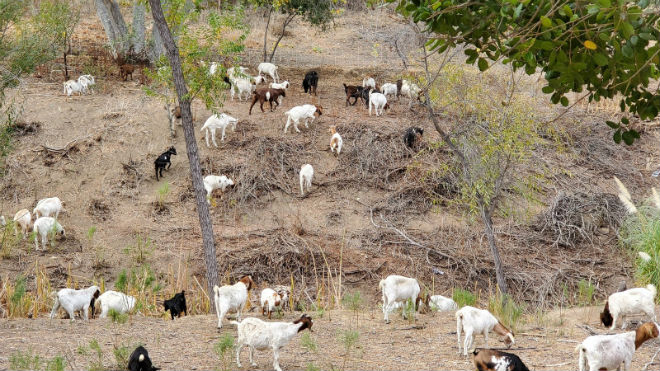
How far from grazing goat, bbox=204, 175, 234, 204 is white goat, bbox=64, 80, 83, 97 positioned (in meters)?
7.17

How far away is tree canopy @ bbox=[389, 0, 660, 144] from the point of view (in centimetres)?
617

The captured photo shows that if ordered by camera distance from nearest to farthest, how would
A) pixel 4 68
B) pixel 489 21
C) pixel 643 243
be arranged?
1. pixel 489 21
2. pixel 4 68
3. pixel 643 243

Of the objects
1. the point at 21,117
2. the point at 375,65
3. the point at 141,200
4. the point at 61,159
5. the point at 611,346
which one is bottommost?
the point at 611,346

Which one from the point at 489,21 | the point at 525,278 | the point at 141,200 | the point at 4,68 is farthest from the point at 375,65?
the point at 489,21

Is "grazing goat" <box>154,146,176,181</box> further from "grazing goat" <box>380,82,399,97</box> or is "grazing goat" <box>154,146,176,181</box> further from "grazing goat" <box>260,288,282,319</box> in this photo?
"grazing goat" <box>260,288,282,319</box>

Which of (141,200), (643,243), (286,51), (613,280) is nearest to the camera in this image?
(643,243)

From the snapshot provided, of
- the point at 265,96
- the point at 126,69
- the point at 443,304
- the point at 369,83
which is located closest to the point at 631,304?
the point at 443,304

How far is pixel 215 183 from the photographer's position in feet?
65.5

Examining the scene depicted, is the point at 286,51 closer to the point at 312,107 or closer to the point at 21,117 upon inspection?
the point at 312,107

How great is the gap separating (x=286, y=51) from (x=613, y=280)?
720 inches

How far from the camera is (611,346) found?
7.54 metres

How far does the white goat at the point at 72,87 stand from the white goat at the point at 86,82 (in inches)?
4.1

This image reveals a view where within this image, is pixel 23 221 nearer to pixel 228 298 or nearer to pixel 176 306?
pixel 176 306

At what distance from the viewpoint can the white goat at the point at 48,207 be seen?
60.6 ft
